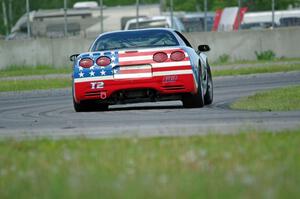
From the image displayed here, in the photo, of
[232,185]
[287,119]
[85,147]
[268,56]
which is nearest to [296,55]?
[268,56]

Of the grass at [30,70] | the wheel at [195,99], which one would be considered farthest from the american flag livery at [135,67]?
the grass at [30,70]

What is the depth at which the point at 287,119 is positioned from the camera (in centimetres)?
1276

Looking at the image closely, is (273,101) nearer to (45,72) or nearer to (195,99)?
(195,99)

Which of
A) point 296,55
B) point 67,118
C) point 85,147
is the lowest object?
point 296,55

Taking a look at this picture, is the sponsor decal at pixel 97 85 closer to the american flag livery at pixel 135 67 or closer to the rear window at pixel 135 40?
the american flag livery at pixel 135 67

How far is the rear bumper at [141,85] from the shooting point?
15.5 metres

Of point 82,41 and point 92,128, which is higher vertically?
point 92,128

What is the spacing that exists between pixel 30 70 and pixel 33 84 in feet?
24.6

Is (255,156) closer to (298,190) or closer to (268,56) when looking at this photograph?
(298,190)

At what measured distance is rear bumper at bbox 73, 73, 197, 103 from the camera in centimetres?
1553

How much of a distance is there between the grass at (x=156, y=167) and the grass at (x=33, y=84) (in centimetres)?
1634

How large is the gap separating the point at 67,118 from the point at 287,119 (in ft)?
Result: 11.4

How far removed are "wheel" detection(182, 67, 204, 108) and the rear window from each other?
846 millimetres

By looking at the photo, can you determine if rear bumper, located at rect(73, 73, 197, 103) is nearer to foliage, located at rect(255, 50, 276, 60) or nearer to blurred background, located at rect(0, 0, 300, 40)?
foliage, located at rect(255, 50, 276, 60)
